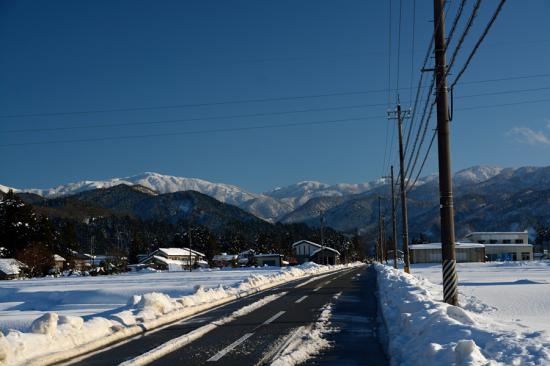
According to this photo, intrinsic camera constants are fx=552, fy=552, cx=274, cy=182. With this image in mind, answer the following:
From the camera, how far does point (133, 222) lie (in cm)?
18975

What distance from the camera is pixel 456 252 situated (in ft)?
346

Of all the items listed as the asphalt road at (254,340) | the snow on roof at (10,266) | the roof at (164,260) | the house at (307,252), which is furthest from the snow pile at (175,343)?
the house at (307,252)

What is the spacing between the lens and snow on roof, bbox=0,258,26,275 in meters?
68.6

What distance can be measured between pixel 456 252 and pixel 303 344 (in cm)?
10212

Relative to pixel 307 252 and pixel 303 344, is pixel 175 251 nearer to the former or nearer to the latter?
pixel 307 252

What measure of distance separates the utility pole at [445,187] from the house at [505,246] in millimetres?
109763

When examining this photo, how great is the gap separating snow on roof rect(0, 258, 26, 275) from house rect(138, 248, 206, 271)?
33.5 m

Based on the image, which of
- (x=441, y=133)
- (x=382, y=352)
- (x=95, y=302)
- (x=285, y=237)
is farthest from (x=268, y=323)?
(x=285, y=237)

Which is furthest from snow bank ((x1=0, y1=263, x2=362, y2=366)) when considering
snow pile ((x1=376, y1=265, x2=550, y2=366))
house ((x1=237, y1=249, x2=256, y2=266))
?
house ((x1=237, y1=249, x2=256, y2=266))

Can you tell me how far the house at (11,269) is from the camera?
223ft

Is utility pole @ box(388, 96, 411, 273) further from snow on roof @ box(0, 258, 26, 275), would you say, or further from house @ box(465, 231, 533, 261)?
house @ box(465, 231, 533, 261)

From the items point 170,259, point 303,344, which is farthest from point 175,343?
point 170,259

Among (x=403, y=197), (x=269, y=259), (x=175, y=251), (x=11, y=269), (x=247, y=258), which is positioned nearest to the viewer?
(x=403, y=197)

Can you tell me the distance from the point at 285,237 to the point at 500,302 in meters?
140
